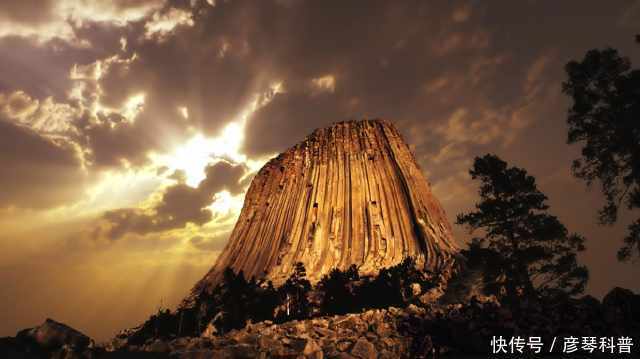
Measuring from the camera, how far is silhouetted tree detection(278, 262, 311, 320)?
131 ft

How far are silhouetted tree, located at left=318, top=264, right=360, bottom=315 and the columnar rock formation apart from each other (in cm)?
348

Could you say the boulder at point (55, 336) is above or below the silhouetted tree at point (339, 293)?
above

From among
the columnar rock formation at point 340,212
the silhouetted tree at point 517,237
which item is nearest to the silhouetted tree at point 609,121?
the silhouetted tree at point 517,237

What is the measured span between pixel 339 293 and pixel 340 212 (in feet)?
62.1

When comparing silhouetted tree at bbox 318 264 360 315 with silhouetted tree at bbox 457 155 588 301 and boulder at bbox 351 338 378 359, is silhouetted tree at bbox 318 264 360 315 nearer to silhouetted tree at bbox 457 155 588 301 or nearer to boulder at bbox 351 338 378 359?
silhouetted tree at bbox 457 155 588 301

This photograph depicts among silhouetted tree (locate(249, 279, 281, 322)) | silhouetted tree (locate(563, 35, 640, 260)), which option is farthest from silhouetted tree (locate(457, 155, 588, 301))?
silhouetted tree (locate(249, 279, 281, 322))

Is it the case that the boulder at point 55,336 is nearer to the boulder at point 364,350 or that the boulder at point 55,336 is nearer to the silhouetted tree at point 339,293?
the boulder at point 364,350

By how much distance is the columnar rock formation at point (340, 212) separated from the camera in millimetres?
50750

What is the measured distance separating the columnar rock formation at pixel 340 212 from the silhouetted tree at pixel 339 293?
348 centimetres

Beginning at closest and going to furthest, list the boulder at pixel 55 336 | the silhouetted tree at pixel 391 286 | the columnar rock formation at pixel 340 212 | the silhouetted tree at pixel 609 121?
the boulder at pixel 55 336 → the silhouetted tree at pixel 609 121 → the silhouetted tree at pixel 391 286 → the columnar rock formation at pixel 340 212

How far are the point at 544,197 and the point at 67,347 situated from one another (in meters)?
25.9

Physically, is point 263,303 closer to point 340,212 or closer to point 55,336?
point 340,212

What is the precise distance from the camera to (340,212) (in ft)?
188

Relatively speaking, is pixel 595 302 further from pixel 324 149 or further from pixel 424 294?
pixel 324 149
